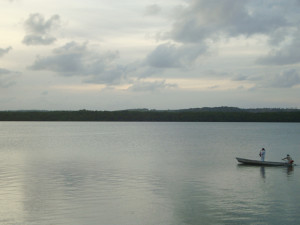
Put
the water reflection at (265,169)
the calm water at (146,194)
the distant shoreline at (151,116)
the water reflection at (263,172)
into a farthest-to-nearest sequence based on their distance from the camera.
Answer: the distant shoreline at (151,116)
the water reflection at (265,169)
the water reflection at (263,172)
the calm water at (146,194)

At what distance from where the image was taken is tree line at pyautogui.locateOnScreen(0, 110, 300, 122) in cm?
17700

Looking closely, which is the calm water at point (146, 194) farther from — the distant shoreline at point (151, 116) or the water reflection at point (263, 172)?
the distant shoreline at point (151, 116)

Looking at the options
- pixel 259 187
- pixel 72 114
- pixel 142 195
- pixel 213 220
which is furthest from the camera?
pixel 72 114

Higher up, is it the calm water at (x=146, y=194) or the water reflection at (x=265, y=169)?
the water reflection at (x=265, y=169)

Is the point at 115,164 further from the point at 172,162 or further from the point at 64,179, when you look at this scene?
the point at 64,179

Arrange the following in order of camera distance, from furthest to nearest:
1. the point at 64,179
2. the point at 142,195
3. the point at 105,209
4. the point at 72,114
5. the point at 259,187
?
the point at 72,114 < the point at 64,179 < the point at 259,187 < the point at 142,195 < the point at 105,209

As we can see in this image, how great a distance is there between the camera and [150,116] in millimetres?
181125

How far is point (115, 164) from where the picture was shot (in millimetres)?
33438

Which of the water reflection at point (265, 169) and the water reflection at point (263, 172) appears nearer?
the water reflection at point (263, 172)

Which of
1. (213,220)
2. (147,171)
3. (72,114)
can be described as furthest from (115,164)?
(72,114)

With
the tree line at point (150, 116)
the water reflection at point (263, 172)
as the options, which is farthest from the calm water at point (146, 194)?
the tree line at point (150, 116)

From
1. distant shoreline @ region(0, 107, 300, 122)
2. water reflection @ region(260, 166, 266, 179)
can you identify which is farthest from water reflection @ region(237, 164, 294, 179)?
distant shoreline @ region(0, 107, 300, 122)

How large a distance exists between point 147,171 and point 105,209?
40.8 feet

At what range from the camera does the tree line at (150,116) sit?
177000 mm
